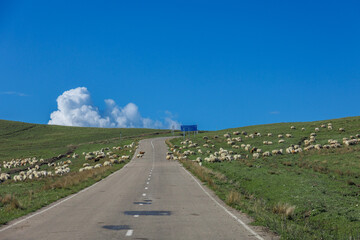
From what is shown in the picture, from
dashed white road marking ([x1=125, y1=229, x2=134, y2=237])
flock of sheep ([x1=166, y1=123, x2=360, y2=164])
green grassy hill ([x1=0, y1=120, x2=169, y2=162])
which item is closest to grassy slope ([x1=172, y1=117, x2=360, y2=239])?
flock of sheep ([x1=166, y1=123, x2=360, y2=164])

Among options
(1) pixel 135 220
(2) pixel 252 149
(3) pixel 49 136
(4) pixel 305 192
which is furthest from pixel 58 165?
(3) pixel 49 136

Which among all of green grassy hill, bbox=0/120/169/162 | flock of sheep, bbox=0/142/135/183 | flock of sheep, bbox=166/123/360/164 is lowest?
flock of sheep, bbox=0/142/135/183

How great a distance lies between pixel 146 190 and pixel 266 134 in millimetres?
62800

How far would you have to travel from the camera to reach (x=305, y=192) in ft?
83.8

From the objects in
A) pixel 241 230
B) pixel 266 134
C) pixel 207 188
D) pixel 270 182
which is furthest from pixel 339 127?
pixel 241 230

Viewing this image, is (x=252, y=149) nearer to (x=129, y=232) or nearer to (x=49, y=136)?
(x=129, y=232)

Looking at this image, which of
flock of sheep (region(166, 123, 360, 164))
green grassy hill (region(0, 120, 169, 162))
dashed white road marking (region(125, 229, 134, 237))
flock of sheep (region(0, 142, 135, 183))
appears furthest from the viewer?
green grassy hill (region(0, 120, 169, 162))

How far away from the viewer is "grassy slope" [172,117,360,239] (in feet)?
51.9

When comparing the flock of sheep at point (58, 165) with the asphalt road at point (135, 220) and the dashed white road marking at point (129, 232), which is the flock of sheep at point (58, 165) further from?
the dashed white road marking at point (129, 232)

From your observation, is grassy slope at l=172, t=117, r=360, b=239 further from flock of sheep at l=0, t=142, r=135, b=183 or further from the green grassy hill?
the green grassy hill

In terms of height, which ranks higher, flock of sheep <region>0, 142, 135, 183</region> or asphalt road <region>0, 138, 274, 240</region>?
flock of sheep <region>0, 142, 135, 183</region>

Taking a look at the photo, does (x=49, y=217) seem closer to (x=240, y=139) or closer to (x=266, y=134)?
(x=240, y=139)

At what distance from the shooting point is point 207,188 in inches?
1066

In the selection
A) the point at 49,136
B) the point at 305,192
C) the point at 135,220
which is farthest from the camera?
the point at 49,136
